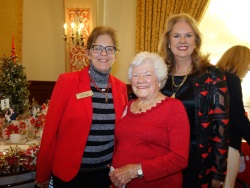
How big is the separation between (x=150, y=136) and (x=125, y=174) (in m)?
0.27

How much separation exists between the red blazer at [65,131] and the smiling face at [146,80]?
412mm

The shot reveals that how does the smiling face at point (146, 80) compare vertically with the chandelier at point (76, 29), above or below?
below

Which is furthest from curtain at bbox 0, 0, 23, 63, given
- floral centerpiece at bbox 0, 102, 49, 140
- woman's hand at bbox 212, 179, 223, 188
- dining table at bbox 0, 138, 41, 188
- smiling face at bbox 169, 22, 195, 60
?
woman's hand at bbox 212, 179, 223, 188

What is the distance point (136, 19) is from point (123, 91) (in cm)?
377

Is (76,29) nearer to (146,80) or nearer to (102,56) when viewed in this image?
(102,56)

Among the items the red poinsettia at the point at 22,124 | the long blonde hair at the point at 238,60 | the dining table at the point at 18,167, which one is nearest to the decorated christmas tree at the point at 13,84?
the red poinsettia at the point at 22,124

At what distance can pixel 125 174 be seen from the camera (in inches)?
66.9

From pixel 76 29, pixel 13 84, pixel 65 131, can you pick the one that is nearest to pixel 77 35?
pixel 76 29

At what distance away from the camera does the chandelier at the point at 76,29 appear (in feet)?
18.6

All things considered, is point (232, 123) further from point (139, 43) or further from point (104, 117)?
point (139, 43)

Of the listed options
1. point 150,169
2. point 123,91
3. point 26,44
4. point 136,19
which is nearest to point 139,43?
point 136,19

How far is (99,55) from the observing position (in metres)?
2.12

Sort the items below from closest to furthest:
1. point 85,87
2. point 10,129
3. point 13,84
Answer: point 85,87 < point 10,129 < point 13,84

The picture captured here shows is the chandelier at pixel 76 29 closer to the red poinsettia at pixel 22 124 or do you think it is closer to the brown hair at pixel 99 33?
the red poinsettia at pixel 22 124
